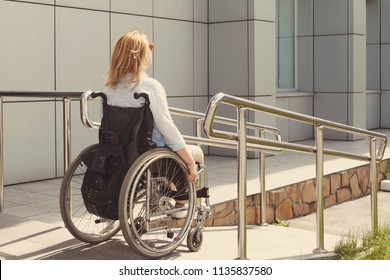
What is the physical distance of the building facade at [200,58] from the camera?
23.1ft

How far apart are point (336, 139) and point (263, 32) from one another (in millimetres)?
3287

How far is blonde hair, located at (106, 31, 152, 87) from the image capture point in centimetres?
395

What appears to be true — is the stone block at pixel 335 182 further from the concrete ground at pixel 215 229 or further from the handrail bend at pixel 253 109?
the handrail bend at pixel 253 109

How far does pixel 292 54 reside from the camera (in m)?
12.1

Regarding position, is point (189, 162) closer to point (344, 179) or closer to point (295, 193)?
point (295, 193)

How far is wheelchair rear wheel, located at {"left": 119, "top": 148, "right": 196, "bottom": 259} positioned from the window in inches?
308

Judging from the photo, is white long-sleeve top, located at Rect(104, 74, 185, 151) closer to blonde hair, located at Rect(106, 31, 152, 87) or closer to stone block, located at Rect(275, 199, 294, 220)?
blonde hair, located at Rect(106, 31, 152, 87)

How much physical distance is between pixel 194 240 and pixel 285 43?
812cm

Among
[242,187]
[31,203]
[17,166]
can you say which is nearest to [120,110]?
[242,187]

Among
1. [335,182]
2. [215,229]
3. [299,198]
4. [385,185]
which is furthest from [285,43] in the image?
[215,229]

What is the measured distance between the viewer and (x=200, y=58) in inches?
373

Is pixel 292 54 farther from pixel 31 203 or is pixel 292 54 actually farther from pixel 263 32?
pixel 31 203
